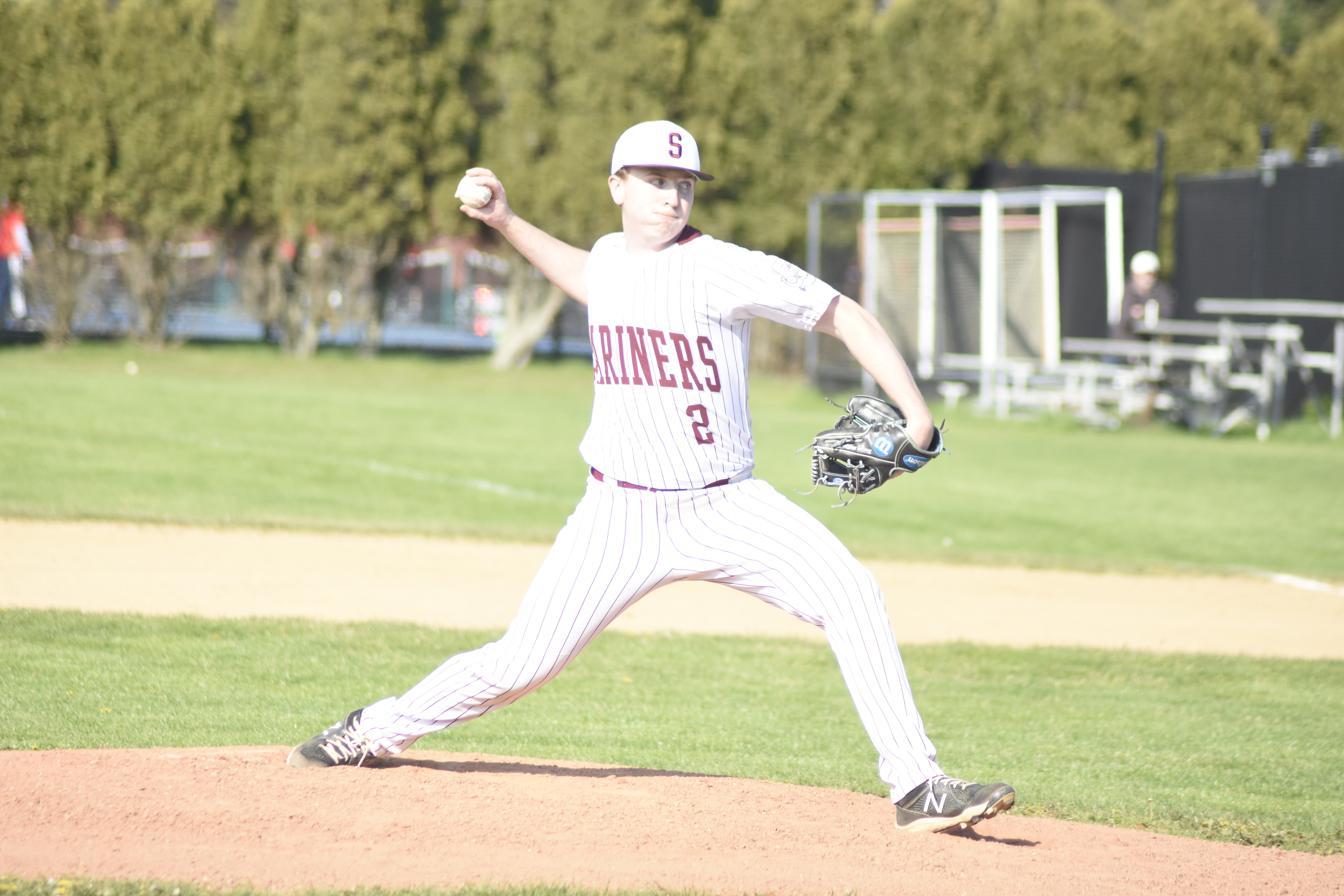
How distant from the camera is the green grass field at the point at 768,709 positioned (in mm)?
4957

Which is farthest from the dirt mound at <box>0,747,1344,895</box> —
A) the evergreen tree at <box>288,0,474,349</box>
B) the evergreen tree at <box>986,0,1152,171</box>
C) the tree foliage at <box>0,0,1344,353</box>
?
the evergreen tree at <box>986,0,1152,171</box>

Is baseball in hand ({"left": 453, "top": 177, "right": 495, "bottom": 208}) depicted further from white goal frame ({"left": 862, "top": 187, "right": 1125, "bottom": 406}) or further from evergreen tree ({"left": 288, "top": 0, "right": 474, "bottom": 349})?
evergreen tree ({"left": 288, "top": 0, "right": 474, "bottom": 349})

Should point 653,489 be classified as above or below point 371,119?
below

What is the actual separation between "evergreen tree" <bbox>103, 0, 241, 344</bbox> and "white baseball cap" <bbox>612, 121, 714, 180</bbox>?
73.2ft

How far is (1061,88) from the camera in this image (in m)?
26.6

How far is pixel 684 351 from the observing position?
3.89 m

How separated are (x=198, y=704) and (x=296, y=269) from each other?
22.0m

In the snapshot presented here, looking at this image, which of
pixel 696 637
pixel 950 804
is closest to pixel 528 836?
pixel 950 804

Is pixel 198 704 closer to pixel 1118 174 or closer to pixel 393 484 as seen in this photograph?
pixel 393 484

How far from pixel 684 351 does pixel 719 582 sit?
2.32 ft

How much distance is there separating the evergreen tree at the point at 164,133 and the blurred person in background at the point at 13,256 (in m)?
1.65

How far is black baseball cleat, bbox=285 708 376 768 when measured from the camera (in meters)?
4.27

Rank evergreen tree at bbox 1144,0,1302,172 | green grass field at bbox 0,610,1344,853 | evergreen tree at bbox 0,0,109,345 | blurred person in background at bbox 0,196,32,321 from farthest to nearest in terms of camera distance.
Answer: evergreen tree at bbox 1144,0,1302,172 < blurred person in background at bbox 0,196,32,321 < evergreen tree at bbox 0,0,109,345 < green grass field at bbox 0,610,1344,853

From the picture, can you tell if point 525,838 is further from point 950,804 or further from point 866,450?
point 866,450
